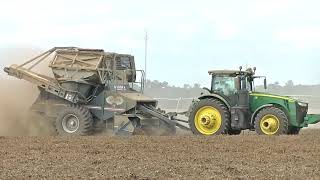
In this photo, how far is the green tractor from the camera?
661 inches

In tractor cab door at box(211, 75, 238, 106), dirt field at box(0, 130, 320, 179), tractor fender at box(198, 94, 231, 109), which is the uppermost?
tractor cab door at box(211, 75, 238, 106)

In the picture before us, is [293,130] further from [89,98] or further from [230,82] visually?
[89,98]

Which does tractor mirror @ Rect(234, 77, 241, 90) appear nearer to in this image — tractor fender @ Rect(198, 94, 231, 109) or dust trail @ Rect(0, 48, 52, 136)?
tractor fender @ Rect(198, 94, 231, 109)

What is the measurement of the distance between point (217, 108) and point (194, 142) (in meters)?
3.33

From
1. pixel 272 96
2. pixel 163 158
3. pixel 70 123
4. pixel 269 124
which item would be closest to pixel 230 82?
pixel 272 96

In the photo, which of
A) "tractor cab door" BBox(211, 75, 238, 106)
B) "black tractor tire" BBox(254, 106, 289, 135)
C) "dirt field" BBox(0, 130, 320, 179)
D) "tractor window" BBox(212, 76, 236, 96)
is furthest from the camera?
"tractor window" BBox(212, 76, 236, 96)

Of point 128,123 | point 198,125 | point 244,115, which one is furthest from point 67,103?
point 244,115

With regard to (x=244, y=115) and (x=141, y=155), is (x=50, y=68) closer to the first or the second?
(x=244, y=115)

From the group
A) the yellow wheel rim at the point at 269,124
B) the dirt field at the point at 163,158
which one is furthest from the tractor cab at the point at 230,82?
the dirt field at the point at 163,158

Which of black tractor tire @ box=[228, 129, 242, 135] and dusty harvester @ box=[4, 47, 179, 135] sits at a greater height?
dusty harvester @ box=[4, 47, 179, 135]

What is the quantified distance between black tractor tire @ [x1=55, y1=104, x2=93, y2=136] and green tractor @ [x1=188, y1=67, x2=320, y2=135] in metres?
3.20

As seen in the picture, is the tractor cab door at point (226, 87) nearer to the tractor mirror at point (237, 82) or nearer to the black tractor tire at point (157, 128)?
the tractor mirror at point (237, 82)

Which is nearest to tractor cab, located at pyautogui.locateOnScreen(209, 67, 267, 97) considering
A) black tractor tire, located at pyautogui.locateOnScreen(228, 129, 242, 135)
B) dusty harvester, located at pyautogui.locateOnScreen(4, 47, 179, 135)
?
black tractor tire, located at pyautogui.locateOnScreen(228, 129, 242, 135)

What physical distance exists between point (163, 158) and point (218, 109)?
6461 millimetres
